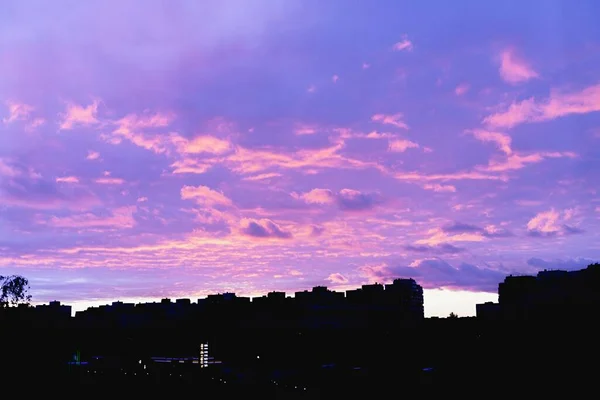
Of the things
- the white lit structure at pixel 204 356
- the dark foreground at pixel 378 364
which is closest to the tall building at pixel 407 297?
the dark foreground at pixel 378 364

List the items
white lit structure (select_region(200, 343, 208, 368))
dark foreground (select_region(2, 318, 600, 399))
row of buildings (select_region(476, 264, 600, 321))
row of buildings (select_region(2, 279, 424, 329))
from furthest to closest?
row of buildings (select_region(2, 279, 424, 329)), white lit structure (select_region(200, 343, 208, 368)), row of buildings (select_region(476, 264, 600, 321)), dark foreground (select_region(2, 318, 600, 399))

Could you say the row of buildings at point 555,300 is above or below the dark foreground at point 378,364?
above

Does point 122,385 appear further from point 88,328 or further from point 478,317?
point 88,328

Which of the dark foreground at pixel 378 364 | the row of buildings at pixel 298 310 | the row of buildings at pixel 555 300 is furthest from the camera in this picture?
the row of buildings at pixel 298 310

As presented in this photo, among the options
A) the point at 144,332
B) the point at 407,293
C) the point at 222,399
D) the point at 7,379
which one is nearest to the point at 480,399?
the point at 222,399

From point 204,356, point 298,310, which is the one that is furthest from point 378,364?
point 298,310

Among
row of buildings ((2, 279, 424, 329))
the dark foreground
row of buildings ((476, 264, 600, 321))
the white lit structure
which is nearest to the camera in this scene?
the dark foreground

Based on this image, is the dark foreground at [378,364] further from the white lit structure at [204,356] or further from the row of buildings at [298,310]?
the row of buildings at [298,310]

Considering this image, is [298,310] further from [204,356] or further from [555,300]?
[555,300]

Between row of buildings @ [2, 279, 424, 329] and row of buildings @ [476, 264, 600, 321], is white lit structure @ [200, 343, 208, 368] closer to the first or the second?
row of buildings @ [476, 264, 600, 321]

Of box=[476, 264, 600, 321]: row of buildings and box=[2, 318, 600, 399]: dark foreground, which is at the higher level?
box=[476, 264, 600, 321]: row of buildings

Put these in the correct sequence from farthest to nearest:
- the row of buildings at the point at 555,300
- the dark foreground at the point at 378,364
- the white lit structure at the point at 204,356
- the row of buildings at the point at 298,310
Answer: the row of buildings at the point at 298,310
the white lit structure at the point at 204,356
the row of buildings at the point at 555,300
the dark foreground at the point at 378,364

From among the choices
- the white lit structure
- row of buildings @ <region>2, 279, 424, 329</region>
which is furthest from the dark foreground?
row of buildings @ <region>2, 279, 424, 329</region>

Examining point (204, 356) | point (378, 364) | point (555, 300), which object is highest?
point (555, 300)
